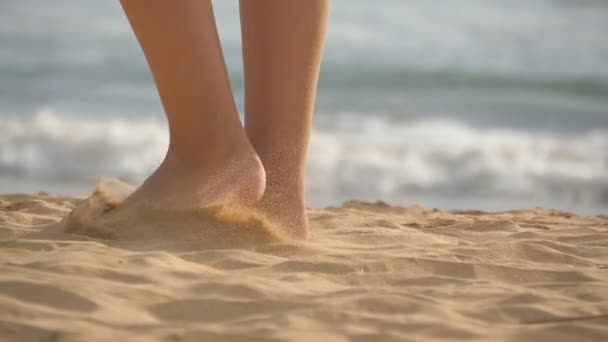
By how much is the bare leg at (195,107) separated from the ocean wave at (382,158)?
1.86m

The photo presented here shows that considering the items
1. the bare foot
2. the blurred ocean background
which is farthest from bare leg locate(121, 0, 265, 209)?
the blurred ocean background

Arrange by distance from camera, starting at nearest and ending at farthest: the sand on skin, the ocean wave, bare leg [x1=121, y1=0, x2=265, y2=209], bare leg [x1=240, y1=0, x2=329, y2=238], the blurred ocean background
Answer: the sand on skin, bare leg [x1=121, y1=0, x2=265, y2=209], bare leg [x1=240, y1=0, x2=329, y2=238], the ocean wave, the blurred ocean background

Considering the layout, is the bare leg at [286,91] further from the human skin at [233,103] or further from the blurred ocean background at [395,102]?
the blurred ocean background at [395,102]

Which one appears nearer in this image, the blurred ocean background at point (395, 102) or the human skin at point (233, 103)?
the human skin at point (233, 103)

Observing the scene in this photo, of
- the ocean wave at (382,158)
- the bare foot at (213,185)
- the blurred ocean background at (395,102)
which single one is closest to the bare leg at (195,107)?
the bare foot at (213,185)

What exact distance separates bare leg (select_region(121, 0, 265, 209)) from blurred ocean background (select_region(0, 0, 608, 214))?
174cm

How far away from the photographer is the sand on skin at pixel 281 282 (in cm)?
106

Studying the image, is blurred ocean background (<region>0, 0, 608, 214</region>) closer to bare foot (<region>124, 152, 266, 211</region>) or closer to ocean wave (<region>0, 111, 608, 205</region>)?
ocean wave (<region>0, 111, 608, 205</region>)

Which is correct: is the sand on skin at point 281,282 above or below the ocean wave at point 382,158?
below

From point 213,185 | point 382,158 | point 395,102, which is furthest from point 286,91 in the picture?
point 395,102

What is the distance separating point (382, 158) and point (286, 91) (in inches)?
106

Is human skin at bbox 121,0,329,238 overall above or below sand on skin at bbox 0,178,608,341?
above

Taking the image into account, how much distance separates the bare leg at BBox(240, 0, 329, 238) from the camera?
164 centimetres

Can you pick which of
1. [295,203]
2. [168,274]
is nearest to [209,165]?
[295,203]
